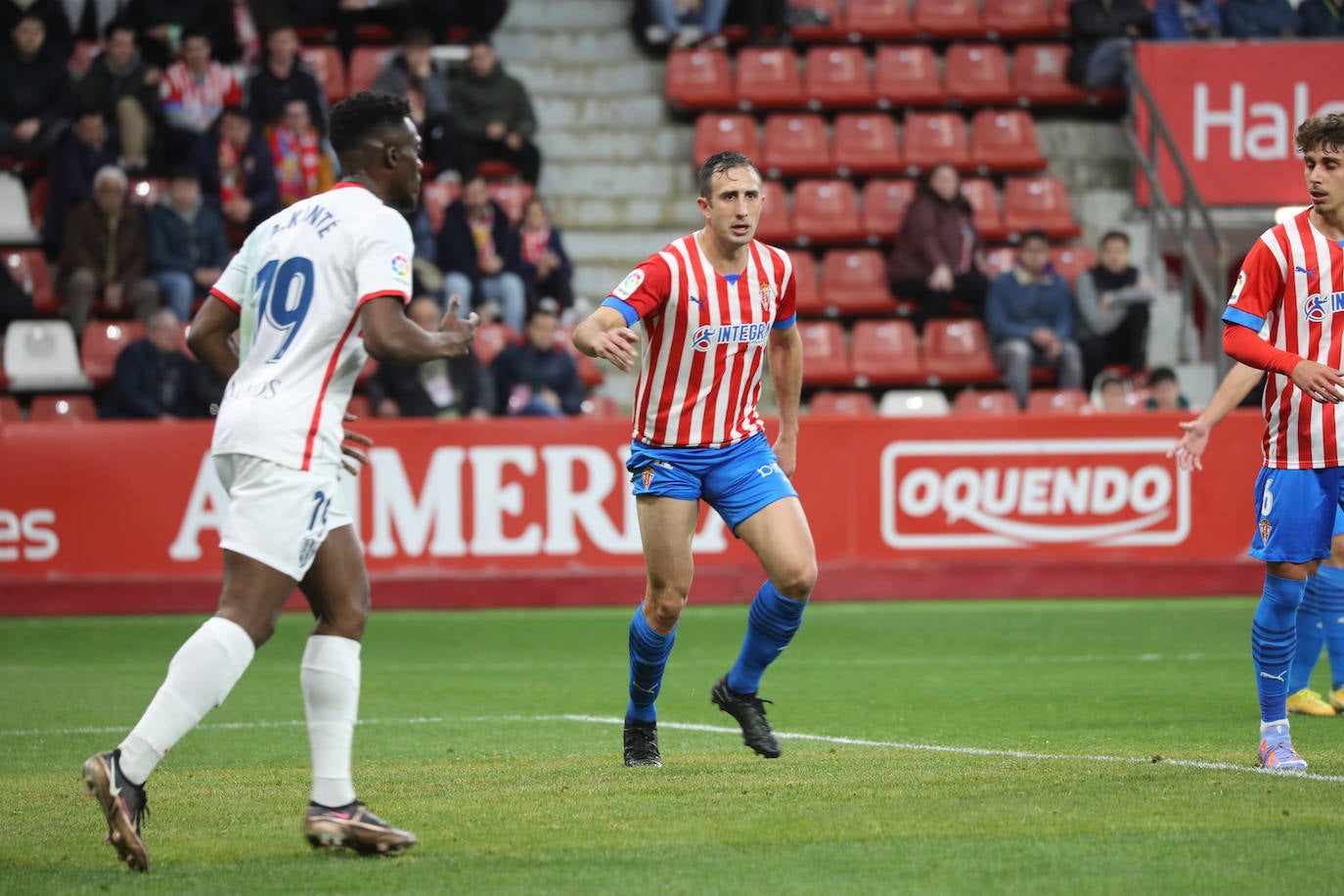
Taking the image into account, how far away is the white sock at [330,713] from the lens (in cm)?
531

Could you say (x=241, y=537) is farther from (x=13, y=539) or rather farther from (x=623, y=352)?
(x=13, y=539)

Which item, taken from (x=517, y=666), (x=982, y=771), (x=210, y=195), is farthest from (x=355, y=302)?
(x=210, y=195)

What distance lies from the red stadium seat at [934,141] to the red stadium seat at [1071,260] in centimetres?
164

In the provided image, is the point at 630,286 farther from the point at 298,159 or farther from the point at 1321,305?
the point at 298,159

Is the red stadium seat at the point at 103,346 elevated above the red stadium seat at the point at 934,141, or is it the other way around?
the red stadium seat at the point at 934,141

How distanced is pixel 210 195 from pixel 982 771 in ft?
41.8

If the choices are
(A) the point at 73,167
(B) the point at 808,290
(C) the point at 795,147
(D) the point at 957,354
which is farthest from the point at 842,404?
(A) the point at 73,167

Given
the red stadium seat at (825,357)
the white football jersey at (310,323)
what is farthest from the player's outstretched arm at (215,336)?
the red stadium seat at (825,357)

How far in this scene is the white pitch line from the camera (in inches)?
263

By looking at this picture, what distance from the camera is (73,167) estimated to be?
17219mm

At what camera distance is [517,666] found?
1120cm

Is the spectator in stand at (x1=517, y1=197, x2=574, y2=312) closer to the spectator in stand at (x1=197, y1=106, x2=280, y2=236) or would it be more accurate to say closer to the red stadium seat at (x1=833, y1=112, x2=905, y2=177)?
the spectator in stand at (x1=197, y1=106, x2=280, y2=236)

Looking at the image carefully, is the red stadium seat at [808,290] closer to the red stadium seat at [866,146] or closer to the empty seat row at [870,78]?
the red stadium seat at [866,146]

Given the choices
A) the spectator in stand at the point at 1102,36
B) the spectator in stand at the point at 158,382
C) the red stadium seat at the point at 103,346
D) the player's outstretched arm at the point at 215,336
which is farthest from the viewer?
the spectator in stand at the point at 1102,36
